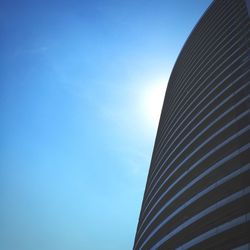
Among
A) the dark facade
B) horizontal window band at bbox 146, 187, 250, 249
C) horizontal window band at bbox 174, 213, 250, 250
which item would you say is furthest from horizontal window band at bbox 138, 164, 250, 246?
horizontal window band at bbox 174, 213, 250, 250

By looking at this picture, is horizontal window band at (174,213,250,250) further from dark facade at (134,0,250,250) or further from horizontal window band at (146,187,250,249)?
horizontal window band at (146,187,250,249)

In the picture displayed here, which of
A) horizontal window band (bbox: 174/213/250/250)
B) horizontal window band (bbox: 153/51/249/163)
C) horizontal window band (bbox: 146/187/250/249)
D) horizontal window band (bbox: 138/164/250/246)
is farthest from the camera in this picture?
horizontal window band (bbox: 153/51/249/163)

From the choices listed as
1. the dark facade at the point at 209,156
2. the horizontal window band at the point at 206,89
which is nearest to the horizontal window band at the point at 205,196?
the dark facade at the point at 209,156

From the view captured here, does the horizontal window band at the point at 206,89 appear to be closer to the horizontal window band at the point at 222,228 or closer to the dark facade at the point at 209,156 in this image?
the dark facade at the point at 209,156

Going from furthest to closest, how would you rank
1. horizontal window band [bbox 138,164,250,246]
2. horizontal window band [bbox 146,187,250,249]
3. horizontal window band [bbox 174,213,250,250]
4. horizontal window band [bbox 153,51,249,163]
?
horizontal window band [bbox 153,51,249,163]
horizontal window band [bbox 138,164,250,246]
horizontal window band [bbox 146,187,250,249]
horizontal window band [bbox 174,213,250,250]

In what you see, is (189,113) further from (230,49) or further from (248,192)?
(248,192)

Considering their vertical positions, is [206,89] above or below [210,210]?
above

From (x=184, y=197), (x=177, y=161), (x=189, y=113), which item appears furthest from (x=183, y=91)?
(x=184, y=197)

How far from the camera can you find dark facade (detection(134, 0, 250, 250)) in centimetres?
1723

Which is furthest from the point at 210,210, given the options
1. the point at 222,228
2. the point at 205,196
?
the point at 222,228

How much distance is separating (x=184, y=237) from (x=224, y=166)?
734 centimetres

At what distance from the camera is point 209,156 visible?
22344mm

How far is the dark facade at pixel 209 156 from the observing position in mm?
17234

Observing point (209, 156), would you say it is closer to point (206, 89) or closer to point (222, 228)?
point (222, 228)
